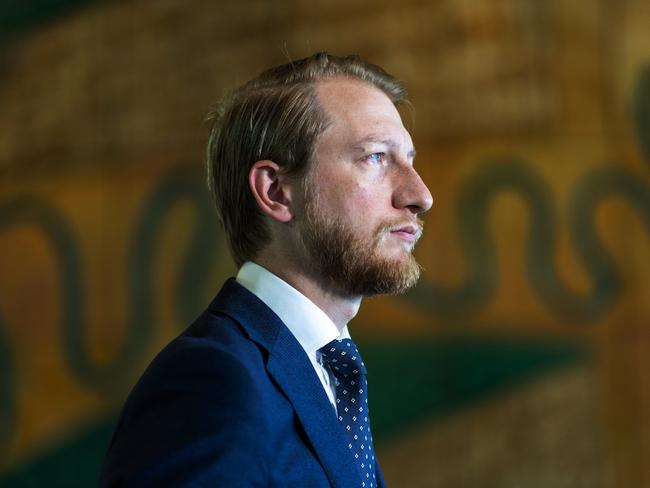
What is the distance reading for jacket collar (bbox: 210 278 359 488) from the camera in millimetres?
1485

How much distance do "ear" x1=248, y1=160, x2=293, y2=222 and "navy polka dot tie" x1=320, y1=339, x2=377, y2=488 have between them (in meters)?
0.26

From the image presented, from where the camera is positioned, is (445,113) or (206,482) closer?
(206,482)

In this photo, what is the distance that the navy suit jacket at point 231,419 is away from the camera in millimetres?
1314

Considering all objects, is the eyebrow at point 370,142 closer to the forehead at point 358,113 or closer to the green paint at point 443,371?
the forehead at point 358,113

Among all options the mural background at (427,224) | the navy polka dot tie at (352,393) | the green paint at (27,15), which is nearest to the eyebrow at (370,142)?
the navy polka dot tie at (352,393)

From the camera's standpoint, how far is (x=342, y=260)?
5.59 ft

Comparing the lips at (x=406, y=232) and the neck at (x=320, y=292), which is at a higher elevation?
the lips at (x=406, y=232)

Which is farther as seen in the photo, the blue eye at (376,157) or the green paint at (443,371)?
the green paint at (443,371)

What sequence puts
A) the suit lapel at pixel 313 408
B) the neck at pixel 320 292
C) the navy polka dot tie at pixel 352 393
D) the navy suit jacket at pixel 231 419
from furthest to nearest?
the neck at pixel 320 292 < the navy polka dot tie at pixel 352 393 < the suit lapel at pixel 313 408 < the navy suit jacket at pixel 231 419

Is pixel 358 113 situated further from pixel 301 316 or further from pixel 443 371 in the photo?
pixel 443 371

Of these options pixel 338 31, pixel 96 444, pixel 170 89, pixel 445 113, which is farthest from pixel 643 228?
pixel 96 444

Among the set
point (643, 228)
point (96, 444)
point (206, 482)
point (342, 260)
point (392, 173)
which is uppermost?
point (392, 173)

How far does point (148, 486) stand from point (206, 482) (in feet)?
0.24

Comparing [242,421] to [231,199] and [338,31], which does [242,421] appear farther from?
[338,31]
